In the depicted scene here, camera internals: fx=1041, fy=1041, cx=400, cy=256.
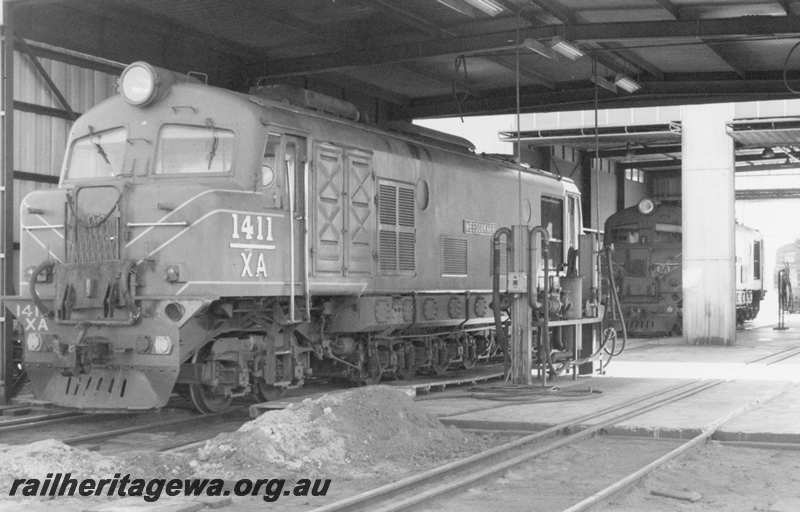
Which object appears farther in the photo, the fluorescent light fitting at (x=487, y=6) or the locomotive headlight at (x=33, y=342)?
the fluorescent light fitting at (x=487, y=6)

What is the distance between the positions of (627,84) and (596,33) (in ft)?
14.0

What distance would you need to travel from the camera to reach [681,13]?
16.3 meters

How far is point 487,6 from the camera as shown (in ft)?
48.5

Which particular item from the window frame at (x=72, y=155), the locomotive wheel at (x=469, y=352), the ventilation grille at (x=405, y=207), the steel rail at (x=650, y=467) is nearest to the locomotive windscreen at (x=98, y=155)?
the window frame at (x=72, y=155)

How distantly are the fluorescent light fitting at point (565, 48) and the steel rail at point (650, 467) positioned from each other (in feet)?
20.3

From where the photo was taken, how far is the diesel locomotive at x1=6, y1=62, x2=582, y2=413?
11531 millimetres

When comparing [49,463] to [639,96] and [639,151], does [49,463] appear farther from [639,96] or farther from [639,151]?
[639,151]

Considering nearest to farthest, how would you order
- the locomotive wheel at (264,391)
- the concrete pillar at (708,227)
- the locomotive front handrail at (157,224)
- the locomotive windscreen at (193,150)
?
the locomotive front handrail at (157,224) → the locomotive windscreen at (193,150) → the locomotive wheel at (264,391) → the concrete pillar at (708,227)

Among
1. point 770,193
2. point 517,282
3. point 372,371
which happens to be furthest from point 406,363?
point 770,193

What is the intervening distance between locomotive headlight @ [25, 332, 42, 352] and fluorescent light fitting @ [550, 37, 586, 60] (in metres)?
8.75

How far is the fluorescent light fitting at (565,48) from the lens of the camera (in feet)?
52.7

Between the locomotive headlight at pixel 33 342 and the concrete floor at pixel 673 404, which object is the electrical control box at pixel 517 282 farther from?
the locomotive headlight at pixel 33 342

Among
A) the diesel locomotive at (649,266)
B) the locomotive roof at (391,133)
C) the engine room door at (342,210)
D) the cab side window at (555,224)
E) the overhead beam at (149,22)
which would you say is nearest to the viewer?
the locomotive roof at (391,133)

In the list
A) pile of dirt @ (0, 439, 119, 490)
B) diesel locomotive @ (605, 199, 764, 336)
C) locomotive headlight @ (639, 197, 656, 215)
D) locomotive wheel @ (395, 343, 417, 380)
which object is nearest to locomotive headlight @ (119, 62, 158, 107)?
pile of dirt @ (0, 439, 119, 490)
